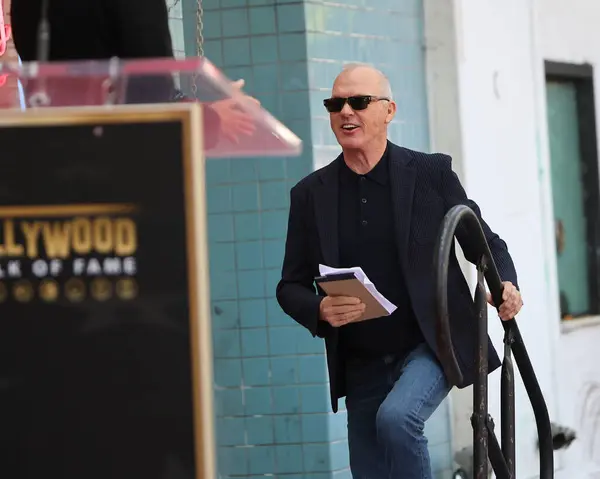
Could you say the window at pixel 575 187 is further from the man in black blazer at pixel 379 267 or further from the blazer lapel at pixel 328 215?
the blazer lapel at pixel 328 215

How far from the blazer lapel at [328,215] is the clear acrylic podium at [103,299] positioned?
2149 millimetres

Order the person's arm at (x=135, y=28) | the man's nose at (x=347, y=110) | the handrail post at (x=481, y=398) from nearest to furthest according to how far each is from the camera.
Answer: the person's arm at (x=135, y=28) < the handrail post at (x=481, y=398) < the man's nose at (x=347, y=110)

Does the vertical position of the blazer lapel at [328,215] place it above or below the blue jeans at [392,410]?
above

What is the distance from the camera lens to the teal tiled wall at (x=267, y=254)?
23.7ft

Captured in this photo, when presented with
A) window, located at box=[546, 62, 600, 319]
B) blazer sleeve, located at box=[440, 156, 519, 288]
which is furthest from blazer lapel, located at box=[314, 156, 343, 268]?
window, located at box=[546, 62, 600, 319]

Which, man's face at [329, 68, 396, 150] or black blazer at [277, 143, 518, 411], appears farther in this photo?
man's face at [329, 68, 396, 150]

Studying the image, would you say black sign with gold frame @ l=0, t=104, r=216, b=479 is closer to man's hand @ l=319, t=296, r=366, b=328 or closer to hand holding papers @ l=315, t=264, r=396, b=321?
hand holding papers @ l=315, t=264, r=396, b=321

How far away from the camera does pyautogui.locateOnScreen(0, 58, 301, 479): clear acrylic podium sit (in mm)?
2686

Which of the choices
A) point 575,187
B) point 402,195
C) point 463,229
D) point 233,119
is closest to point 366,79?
point 402,195

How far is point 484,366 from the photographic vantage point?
4359 mm

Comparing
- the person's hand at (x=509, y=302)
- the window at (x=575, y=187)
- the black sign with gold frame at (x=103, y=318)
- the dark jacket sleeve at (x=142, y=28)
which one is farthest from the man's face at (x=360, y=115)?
the window at (x=575, y=187)

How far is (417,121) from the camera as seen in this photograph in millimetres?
7934

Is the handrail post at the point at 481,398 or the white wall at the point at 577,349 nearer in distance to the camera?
the handrail post at the point at 481,398

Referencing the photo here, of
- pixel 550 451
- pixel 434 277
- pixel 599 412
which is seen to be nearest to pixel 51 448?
pixel 434 277
